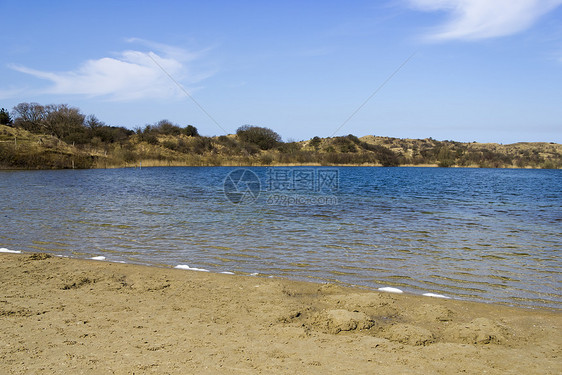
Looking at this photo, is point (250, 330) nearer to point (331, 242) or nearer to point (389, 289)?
point (389, 289)

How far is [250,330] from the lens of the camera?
488 cm

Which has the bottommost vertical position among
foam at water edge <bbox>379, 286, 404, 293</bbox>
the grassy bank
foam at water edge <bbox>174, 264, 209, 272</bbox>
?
foam at water edge <bbox>174, 264, 209, 272</bbox>

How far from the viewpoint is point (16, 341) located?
431 cm

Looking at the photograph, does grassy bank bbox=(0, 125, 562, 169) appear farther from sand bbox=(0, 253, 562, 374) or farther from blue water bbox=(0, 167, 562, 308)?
sand bbox=(0, 253, 562, 374)

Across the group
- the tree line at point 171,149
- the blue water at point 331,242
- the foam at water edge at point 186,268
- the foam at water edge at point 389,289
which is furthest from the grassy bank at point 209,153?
the foam at water edge at point 389,289

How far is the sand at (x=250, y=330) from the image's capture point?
12.9 feet

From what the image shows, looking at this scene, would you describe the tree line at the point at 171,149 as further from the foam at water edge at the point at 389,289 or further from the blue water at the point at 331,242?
the foam at water edge at the point at 389,289

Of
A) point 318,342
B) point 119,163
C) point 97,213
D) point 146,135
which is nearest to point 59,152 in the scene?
point 119,163

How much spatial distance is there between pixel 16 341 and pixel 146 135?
103m

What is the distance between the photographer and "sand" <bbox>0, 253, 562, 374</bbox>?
394 cm

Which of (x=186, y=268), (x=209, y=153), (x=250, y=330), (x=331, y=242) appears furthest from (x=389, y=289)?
(x=209, y=153)

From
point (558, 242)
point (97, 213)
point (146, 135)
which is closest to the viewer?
point (558, 242)

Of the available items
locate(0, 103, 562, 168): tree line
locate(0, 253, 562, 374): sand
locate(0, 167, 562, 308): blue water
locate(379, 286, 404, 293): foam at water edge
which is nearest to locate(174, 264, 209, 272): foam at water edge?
locate(0, 167, 562, 308): blue water

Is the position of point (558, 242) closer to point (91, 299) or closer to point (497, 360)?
point (497, 360)
